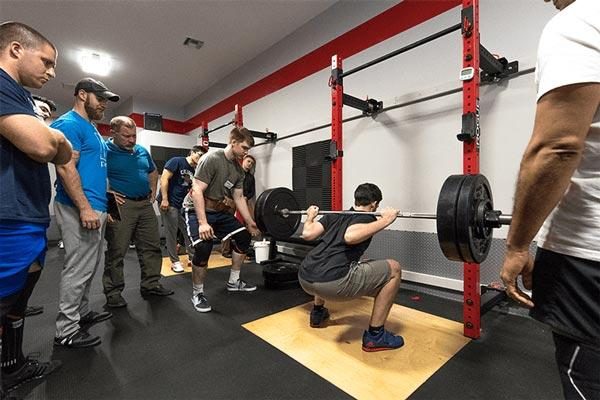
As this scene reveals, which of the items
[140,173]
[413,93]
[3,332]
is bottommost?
[3,332]

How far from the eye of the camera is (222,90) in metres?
5.38

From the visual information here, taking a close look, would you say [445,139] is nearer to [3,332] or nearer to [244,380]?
[244,380]

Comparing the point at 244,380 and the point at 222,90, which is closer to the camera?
the point at 244,380

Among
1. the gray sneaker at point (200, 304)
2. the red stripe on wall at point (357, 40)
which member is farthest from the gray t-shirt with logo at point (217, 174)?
the red stripe on wall at point (357, 40)

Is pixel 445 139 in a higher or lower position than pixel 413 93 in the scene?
lower

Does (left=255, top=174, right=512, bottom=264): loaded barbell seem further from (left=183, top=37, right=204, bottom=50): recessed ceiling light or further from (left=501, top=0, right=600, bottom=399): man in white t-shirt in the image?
(left=183, top=37, right=204, bottom=50): recessed ceiling light

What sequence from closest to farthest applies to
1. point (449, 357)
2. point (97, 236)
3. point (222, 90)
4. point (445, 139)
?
point (449, 357) → point (97, 236) → point (445, 139) → point (222, 90)

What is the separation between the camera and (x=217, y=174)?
2238 mm


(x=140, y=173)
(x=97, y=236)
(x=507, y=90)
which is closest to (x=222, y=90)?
(x=140, y=173)

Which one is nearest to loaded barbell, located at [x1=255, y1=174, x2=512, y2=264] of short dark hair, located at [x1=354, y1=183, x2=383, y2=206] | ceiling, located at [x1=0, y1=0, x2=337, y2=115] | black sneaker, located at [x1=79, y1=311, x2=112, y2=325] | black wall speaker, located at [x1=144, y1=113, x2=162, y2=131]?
short dark hair, located at [x1=354, y1=183, x2=383, y2=206]

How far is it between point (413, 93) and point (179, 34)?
130 inches

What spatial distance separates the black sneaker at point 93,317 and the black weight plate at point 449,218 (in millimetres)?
2224

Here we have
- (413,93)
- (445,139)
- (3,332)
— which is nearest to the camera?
(3,332)

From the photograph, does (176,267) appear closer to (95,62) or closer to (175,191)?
(175,191)
